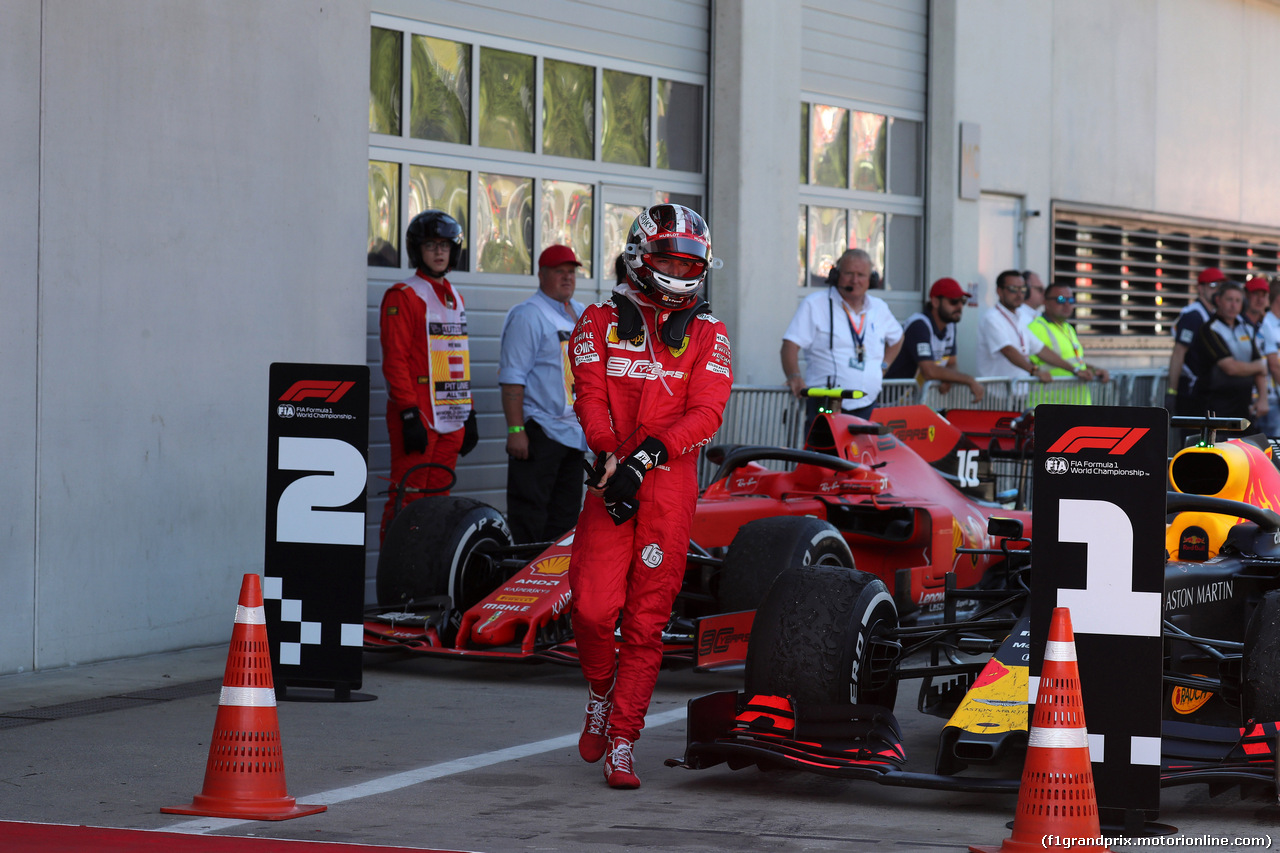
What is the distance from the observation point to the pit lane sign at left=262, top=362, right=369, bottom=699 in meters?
→ 7.21

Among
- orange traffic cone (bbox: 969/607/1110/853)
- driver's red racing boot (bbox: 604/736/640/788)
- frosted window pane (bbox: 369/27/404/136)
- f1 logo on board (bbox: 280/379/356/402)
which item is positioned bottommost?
driver's red racing boot (bbox: 604/736/640/788)

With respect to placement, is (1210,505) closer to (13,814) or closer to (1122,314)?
(13,814)

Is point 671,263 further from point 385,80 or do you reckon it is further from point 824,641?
point 385,80

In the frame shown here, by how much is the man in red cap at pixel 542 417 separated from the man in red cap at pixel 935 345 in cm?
396

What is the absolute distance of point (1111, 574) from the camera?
197 inches

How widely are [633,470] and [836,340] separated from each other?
221 inches

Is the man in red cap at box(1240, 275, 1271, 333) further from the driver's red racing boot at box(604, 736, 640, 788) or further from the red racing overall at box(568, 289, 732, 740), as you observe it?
the driver's red racing boot at box(604, 736, 640, 788)

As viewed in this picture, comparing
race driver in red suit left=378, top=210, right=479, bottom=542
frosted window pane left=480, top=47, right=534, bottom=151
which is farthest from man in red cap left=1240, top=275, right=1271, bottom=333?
race driver in red suit left=378, top=210, right=479, bottom=542

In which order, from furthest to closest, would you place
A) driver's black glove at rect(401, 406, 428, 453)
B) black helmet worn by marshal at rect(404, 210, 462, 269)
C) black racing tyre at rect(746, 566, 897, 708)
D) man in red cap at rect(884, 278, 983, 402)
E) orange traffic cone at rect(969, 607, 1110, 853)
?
man in red cap at rect(884, 278, 983, 402) < black helmet worn by marshal at rect(404, 210, 462, 269) < driver's black glove at rect(401, 406, 428, 453) < black racing tyre at rect(746, 566, 897, 708) < orange traffic cone at rect(969, 607, 1110, 853)

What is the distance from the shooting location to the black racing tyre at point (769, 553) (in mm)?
7449

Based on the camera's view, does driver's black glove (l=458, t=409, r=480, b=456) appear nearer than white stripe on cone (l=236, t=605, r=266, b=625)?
No

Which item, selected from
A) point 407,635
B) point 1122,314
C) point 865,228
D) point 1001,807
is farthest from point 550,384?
point 1122,314

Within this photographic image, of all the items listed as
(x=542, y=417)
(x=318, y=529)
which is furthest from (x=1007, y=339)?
(x=318, y=529)

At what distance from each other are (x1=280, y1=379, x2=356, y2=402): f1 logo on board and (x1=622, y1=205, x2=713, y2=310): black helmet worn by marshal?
1.69 meters
